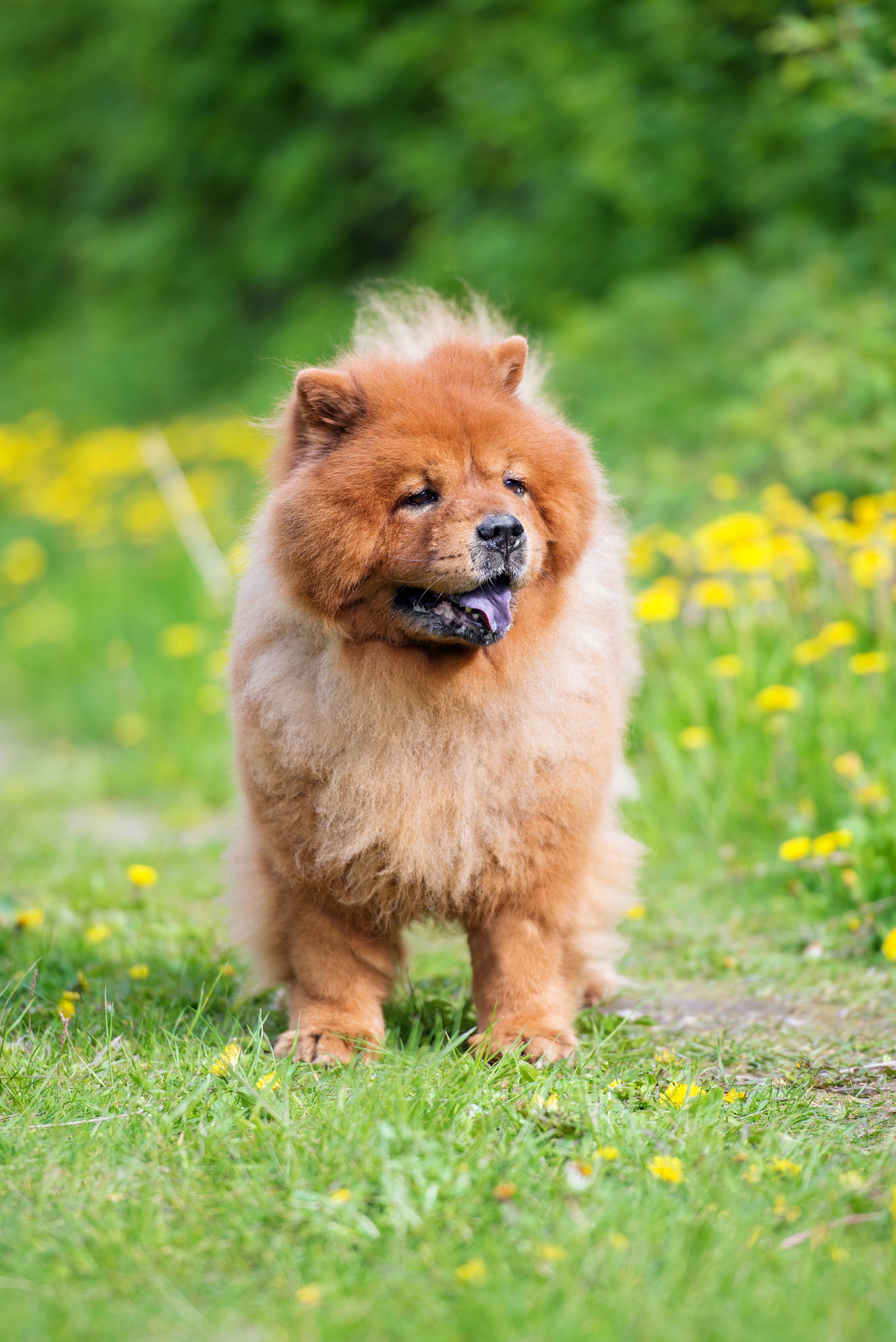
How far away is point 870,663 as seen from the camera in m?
4.36

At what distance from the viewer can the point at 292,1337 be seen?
1.89 metres

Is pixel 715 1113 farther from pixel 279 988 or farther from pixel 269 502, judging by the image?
pixel 269 502

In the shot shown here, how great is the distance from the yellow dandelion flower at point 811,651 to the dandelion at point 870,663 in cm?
10

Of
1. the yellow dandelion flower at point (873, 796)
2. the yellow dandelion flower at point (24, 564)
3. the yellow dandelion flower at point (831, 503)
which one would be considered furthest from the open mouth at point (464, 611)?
the yellow dandelion flower at point (24, 564)

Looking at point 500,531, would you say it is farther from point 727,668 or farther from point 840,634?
point 727,668

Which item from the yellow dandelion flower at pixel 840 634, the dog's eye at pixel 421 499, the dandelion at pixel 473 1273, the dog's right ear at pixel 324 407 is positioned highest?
the dog's right ear at pixel 324 407

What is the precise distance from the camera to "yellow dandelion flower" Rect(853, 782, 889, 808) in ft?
13.3

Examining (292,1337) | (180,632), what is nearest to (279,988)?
(292,1337)

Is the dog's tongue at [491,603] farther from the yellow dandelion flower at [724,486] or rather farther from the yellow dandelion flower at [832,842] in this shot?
the yellow dandelion flower at [724,486]

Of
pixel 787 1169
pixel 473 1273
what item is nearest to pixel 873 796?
pixel 787 1169

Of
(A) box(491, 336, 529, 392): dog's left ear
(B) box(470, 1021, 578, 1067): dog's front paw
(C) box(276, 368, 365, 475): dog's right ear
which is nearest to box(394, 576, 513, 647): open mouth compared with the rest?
(C) box(276, 368, 365, 475): dog's right ear

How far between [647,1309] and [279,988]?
5.73 feet

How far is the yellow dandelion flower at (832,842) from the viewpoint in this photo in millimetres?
3844

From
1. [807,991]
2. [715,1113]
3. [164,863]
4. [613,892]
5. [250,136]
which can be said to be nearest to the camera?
[715,1113]
